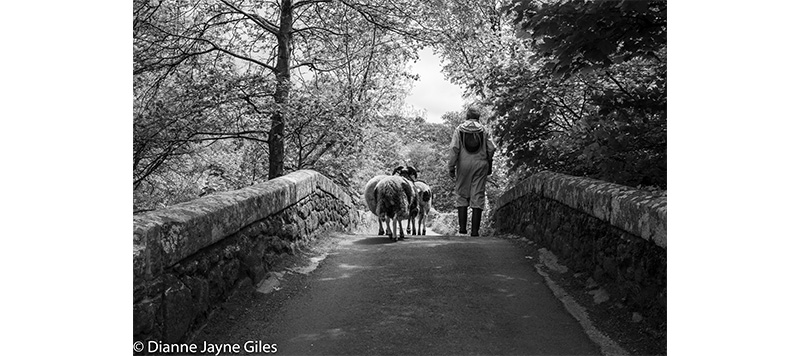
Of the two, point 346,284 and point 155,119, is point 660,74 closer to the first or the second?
point 346,284

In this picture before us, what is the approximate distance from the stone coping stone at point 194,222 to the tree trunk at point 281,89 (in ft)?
16.8

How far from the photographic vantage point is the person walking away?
11.3m

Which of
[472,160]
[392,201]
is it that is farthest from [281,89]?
[392,201]

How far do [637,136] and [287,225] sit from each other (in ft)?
12.8

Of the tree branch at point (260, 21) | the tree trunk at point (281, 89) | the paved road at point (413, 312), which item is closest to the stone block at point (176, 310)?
the paved road at point (413, 312)

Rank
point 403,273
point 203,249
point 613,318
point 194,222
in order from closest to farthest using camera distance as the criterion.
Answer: point 194,222 < point 203,249 < point 613,318 < point 403,273

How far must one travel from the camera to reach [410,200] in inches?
397

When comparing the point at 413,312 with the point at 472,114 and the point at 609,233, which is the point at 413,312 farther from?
the point at 472,114

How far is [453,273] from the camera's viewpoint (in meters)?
6.62

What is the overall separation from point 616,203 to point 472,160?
607 cm

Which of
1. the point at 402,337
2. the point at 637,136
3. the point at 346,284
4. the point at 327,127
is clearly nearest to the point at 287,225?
the point at 346,284

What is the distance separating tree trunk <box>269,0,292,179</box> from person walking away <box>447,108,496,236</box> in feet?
10.8

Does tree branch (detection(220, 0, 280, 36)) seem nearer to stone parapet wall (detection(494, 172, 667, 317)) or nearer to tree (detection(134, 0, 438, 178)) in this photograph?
tree (detection(134, 0, 438, 178))

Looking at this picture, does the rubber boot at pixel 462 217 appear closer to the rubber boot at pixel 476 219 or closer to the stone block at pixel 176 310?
the rubber boot at pixel 476 219
